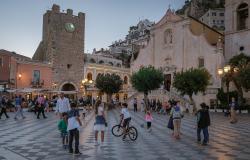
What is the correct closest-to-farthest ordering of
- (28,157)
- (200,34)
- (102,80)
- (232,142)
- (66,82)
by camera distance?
(28,157) → (232,142) → (200,34) → (102,80) → (66,82)

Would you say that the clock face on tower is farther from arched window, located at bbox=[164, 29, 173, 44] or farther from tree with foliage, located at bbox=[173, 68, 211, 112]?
tree with foliage, located at bbox=[173, 68, 211, 112]

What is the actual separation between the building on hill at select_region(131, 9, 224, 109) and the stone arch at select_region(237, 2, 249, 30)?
2.81 metres

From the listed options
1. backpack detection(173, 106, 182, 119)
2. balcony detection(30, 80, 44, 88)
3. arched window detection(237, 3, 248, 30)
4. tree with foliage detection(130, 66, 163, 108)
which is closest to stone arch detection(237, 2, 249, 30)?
arched window detection(237, 3, 248, 30)

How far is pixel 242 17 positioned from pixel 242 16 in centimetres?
12

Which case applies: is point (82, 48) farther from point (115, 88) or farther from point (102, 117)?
point (102, 117)

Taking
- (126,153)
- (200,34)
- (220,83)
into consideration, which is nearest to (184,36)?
Result: (200,34)

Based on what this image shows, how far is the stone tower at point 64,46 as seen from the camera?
53438 millimetres

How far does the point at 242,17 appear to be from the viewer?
1609 inches

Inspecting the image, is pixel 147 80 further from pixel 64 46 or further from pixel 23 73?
pixel 64 46

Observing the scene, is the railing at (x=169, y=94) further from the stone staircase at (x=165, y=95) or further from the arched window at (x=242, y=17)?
the arched window at (x=242, y=17)

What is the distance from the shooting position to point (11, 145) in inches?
Answer: 468

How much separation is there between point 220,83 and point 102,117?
28916 millimetres

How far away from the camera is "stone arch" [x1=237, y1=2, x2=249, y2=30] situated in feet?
131

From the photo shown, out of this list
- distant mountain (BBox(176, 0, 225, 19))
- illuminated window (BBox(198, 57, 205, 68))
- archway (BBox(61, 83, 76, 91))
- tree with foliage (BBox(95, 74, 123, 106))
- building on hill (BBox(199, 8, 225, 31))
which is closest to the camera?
illuminated window (BBox(198, 57, 205, 68))
